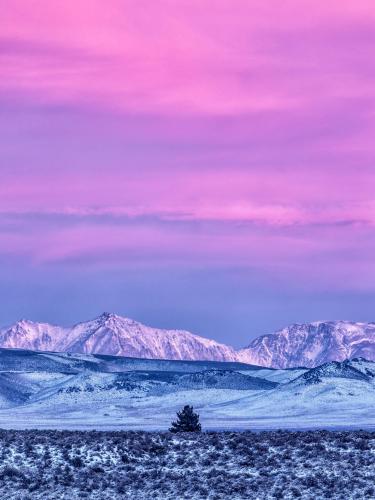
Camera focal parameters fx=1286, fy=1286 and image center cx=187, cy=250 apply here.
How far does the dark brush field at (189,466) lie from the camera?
220 ft

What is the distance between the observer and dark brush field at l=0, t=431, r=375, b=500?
67.0 meters

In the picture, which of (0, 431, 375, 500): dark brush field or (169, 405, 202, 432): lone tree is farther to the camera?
(169, 405, 202, 432): lone tree

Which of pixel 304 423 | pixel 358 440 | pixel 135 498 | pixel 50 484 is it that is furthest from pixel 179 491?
pixel 304 423

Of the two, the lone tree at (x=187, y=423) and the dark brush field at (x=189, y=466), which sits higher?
the lone tree at (x=187, y=423)

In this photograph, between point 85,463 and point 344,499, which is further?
point 85,463

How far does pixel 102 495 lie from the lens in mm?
67438

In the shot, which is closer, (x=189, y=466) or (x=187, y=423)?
(x=189, y=466)

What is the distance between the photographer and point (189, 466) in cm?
7081

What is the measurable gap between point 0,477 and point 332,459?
18.0m

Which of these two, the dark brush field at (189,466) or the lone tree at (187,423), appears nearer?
the dark brush field at (189,466)

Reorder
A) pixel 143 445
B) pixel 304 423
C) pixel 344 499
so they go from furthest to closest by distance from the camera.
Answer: pixel 304 423 → pixel 143 445 → pixel 344 499

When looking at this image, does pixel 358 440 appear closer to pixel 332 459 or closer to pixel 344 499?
pixel 332 459

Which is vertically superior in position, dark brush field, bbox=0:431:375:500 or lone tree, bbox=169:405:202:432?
lone tree, bbox=169:405:202:432

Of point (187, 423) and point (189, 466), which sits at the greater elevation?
point (187, 423)
